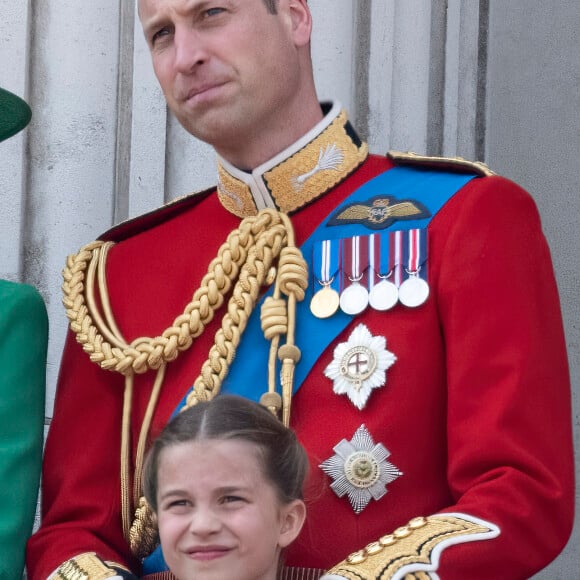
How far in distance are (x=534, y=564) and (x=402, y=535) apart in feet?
0.67

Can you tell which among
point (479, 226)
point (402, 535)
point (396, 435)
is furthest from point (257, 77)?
point (402, 535)

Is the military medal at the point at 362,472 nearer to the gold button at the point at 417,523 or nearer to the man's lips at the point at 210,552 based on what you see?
the gold button at the point at 417,523

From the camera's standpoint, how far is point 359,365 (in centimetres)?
266

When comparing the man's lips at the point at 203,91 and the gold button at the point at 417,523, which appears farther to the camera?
the man's lips at the point at 203,91

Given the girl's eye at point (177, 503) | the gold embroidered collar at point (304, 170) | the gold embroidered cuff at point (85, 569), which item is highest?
the gold embroidered collar at point (304, 170)

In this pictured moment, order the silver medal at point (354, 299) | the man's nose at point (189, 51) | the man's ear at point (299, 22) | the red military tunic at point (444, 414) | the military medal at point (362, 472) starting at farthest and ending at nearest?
the man's ear at point (299, 22) < the man's nose at point (189, 51) < the silver medal at point (354, 299) < the military medal at point (362, 472) < the red military tunic at point (444, 414)

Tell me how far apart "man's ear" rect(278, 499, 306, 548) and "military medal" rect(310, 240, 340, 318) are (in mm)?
365

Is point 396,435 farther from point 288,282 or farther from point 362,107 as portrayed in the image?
point 362,107

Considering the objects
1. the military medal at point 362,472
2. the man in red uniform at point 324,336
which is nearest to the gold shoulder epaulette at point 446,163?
the man in red uniform at point 324,336

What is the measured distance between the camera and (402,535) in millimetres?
2416

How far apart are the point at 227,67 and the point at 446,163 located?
1.22 ft

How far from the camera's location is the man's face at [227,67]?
2.80 meters

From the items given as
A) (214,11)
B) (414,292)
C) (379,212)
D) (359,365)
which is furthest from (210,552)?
(214,11)

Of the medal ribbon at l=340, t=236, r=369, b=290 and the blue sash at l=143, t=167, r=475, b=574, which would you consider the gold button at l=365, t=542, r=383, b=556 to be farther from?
the medal ribbon at l=340, t=236, r=369, b=290
